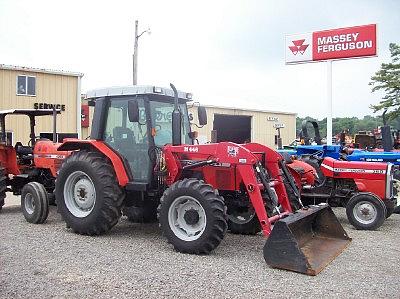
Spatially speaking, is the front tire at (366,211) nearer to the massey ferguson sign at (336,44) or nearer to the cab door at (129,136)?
the cab door at (129,136)

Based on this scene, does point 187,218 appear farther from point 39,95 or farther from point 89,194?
point 39,95

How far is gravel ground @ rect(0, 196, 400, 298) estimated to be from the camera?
4.45m

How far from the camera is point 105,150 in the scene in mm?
6887

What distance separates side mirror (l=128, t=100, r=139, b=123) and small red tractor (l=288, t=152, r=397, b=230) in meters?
3.20

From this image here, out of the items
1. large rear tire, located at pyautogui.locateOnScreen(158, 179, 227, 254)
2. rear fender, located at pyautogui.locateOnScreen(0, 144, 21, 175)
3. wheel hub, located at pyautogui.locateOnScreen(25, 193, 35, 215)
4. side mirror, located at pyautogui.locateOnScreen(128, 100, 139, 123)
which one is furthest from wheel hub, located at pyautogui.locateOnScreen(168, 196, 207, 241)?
rear fender, located at pyautogui.locateOnScreen(0, 144, 21, 175)

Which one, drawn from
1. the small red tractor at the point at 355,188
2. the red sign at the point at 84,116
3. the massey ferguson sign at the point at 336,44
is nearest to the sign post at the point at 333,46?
the massey ferguson sign at the point at 336,44

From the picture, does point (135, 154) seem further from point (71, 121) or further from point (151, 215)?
point (71, 121)

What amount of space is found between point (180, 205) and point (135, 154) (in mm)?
1212

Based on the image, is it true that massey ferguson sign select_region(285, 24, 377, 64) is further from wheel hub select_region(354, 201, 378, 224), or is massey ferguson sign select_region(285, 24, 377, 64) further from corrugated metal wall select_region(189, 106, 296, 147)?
corrugated metal wall select_region(189, 106, 296, 147)

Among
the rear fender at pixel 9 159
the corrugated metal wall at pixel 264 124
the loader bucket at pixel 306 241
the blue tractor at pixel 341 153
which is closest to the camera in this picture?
the loader bucket at pixel 306 241

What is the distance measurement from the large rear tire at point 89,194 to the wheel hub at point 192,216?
1.28m

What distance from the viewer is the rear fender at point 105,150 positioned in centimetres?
668

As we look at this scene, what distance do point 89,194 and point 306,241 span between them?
322 centimetres

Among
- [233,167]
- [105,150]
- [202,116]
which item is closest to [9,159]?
[105,150]
